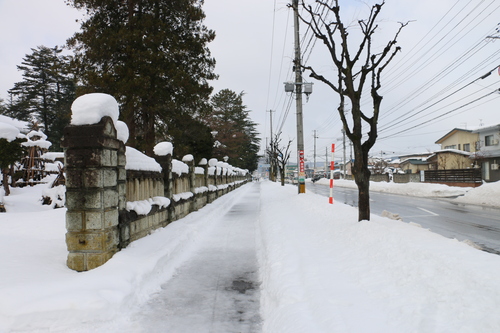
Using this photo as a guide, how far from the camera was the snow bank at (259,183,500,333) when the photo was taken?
2.59 m

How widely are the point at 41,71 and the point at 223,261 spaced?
40761 mm

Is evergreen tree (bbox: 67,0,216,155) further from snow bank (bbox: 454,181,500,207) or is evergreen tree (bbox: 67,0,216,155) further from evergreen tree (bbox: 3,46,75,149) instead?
evergreen tree (bbox: 3,46,75,149)

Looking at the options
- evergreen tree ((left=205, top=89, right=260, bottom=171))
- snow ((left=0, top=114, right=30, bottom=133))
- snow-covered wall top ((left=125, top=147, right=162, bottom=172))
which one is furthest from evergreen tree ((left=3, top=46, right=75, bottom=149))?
snow-covered wall top ((left=125, top=147, right=162, bottom=172))

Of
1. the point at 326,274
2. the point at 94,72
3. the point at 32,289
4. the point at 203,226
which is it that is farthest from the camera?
the point at 94,72

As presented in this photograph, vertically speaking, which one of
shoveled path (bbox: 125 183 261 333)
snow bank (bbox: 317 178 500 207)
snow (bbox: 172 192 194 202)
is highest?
snow (bbox: 172 192 194 202)

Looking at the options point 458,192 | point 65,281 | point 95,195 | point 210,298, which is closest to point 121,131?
point 95,195

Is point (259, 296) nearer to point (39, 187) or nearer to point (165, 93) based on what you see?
point (165, 93)

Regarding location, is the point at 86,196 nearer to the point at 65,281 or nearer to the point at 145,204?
the point at 65,281

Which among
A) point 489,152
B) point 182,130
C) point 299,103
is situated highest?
point 299,103

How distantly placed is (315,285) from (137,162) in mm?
4686

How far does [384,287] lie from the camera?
3.39 meters

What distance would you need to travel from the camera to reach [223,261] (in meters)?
6.18

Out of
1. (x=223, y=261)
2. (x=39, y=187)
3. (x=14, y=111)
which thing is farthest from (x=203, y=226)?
(x=14, y=111)

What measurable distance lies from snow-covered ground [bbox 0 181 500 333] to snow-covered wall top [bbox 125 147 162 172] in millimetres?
1599
